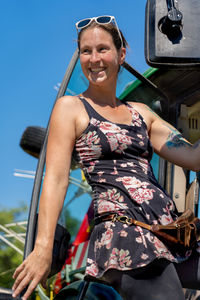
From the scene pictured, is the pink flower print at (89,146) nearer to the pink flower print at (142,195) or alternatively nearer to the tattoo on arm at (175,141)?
the pink flower print at (142,195)

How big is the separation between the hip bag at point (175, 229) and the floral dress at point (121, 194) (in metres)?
0.02

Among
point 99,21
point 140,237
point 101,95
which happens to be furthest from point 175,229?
point 99,21

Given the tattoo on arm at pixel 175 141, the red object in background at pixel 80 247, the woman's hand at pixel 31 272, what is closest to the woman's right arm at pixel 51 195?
the woman's hand at pixel 31 272

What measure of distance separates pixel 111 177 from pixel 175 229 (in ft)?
0.96

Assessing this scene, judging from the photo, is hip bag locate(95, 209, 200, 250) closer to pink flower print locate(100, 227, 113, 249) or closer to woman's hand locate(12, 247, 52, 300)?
pink flower print locate(100, 227, 113, 249)

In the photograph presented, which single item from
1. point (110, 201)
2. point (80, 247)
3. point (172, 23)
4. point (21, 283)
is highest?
point (172, 23)

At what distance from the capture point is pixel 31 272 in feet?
4.65

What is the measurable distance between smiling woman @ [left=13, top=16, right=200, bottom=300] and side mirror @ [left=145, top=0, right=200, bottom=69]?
0.85ft

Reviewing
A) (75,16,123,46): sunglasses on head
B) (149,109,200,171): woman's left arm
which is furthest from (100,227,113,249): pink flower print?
(75,16,123,46): sunglasses on head

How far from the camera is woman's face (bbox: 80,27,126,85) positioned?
5.70 ft

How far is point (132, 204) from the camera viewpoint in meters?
1.51

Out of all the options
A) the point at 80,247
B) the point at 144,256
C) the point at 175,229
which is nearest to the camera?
the point at 144,256

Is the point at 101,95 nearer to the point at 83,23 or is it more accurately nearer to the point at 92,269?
the point at 83,23

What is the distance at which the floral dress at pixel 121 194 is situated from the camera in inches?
55.6
